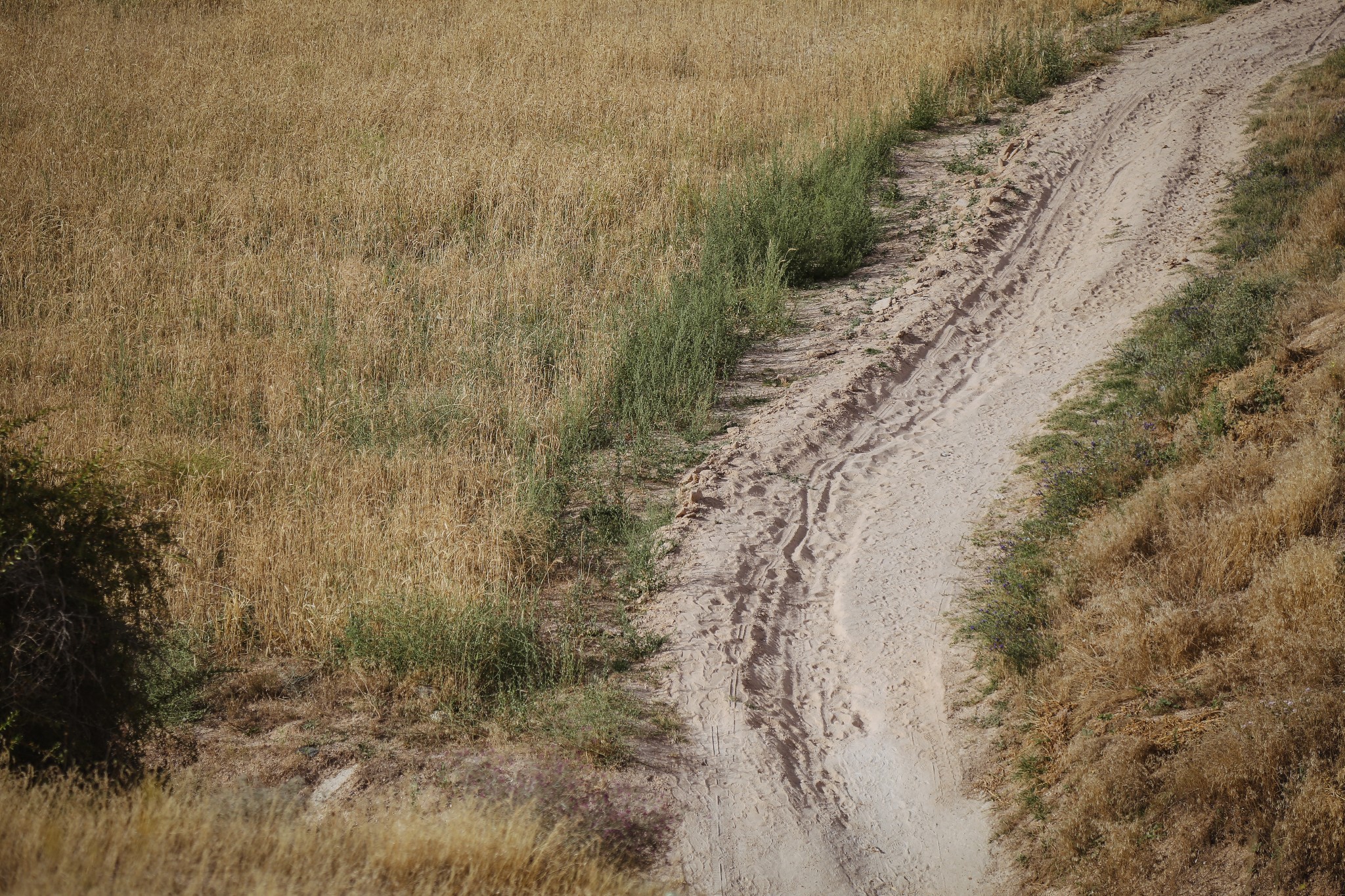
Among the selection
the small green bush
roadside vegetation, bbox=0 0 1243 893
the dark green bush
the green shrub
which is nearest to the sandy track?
roadside vegetation, bbox=0 0 1243 893

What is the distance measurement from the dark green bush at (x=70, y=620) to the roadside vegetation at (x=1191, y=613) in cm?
420

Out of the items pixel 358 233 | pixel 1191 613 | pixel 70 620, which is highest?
pixel 358 233

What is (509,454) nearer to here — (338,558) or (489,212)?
(338,558)

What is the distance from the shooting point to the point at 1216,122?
1237 cm

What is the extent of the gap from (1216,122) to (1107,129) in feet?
4.16

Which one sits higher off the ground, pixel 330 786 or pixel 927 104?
pixel 927 104

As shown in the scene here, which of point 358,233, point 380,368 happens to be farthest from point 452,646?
point 358,233

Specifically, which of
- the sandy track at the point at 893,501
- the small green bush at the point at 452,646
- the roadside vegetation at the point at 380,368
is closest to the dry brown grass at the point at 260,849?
the roadside vegetation at the point at 380,368

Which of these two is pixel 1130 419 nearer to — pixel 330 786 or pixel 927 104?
pixel 330 786

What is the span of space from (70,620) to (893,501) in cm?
539

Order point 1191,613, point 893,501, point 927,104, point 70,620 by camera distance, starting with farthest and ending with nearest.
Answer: point 927,104
point 893,501
point 1191,613
point 70,620

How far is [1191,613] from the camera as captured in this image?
16.9 ft

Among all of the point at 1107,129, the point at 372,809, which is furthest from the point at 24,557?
the point at 1107,129

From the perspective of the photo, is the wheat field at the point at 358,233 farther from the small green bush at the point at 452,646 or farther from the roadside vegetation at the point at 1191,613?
the roadside vegetation at the point at 1191,613
